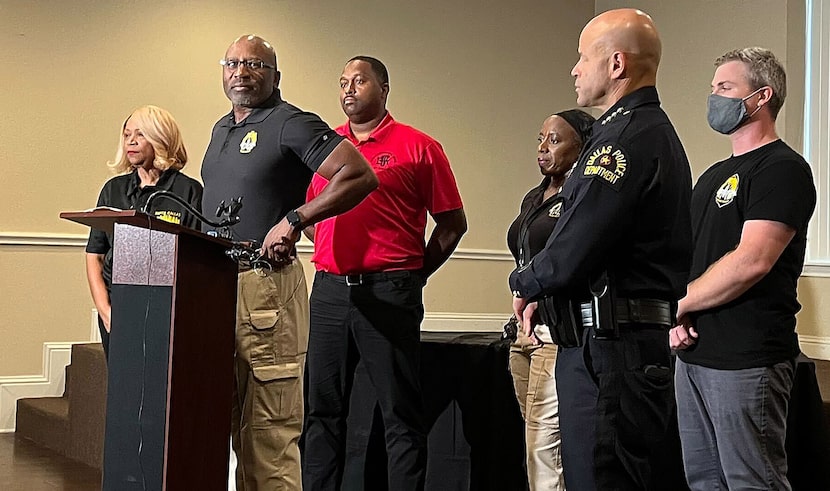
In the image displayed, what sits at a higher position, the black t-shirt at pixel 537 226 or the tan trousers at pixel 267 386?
the black t-shirt at pixel 537 226

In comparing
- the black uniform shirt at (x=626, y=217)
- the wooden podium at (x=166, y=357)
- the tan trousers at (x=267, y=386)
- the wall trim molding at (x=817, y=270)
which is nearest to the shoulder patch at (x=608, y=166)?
the black uniform shirt at (x=626, y=217)

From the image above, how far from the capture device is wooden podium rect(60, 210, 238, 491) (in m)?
2.38

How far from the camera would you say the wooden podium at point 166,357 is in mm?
2383

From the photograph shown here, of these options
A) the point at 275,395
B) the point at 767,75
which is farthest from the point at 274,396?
the point at 767,75

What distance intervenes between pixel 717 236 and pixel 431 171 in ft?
3.91

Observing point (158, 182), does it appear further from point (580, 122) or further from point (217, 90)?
point (217, 90)

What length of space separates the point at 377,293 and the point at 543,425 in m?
0.71

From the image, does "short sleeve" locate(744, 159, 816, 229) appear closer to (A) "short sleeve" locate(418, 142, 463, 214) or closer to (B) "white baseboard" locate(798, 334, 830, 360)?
(A) "short sleeve" locate(418, 142, 463, 214)

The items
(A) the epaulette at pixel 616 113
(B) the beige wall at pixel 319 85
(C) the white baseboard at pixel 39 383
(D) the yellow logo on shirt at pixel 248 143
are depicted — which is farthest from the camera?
(B) the beige wall at pixel 319 85

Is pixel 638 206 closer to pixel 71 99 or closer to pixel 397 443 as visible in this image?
pixel 397 443

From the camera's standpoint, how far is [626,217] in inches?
82.7

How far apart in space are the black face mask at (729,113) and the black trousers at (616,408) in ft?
2.35

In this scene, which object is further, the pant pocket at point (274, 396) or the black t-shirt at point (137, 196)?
the black t-shirt at point (137, 196)

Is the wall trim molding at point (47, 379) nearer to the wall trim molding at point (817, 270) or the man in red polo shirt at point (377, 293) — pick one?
the wall trim molding at point (817, 270)
